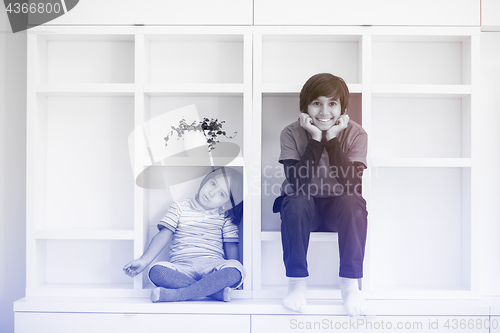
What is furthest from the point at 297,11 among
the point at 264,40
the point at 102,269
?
the point at 102,269

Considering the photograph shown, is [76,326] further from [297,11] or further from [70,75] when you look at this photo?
[297,11]

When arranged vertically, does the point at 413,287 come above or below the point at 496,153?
below

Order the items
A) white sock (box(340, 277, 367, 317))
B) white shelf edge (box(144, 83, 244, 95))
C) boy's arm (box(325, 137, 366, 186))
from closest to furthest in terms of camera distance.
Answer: white sock (box(340, 277, 367, 317)) → boy's arm (box(325, 137, 366, 186)) → white shelf edge (box(144, 83, 244, 95))

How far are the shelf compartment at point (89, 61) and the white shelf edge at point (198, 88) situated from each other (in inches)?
8.9

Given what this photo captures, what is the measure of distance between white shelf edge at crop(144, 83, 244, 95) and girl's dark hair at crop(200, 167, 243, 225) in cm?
33

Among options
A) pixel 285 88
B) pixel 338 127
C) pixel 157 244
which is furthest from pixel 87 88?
pixel 338 127

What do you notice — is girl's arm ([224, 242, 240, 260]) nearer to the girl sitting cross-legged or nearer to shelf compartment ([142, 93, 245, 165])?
the girl sitting cross-legged

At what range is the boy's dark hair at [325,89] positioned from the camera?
1.45 m

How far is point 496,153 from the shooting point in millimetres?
1691

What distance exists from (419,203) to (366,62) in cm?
68

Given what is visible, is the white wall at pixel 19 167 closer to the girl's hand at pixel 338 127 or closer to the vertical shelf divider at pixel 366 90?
the vertical shelf divider at pixel 366 90

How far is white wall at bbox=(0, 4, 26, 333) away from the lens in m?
1.71

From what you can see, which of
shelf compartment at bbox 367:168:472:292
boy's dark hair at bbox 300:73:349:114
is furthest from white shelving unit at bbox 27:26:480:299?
boy's dark hair at bbox 300:73:349:114

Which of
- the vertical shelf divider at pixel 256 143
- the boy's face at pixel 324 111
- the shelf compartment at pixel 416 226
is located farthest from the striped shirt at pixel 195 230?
the shelf compartment at pixel 416 226
